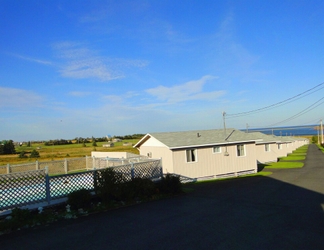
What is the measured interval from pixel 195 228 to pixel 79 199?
4.46m

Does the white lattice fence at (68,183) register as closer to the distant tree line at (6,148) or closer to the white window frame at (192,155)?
the white window frame at (192,155)

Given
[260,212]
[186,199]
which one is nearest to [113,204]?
[186,199]

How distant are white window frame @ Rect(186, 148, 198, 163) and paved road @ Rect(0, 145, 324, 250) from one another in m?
7.32

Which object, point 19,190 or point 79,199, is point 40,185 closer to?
point 19,190

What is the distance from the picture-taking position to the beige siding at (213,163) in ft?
58.2

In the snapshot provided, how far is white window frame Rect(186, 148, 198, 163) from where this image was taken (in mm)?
18056

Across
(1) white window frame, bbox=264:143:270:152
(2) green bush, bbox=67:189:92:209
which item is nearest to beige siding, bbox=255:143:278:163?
(1) white window frame, bbox=264:143:270:152

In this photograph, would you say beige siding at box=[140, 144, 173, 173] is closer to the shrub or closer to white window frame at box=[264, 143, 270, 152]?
the shrub

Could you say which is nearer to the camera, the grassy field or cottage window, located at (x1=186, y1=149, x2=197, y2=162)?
cottage window, located at (x1=186, y1=149, x2=197, y2=162)

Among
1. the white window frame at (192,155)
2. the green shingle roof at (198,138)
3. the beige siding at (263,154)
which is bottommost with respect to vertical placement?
the beige siding at (263,154)

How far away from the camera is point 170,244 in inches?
239

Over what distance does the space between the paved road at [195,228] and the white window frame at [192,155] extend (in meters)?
7.32

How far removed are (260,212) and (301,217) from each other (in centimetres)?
120

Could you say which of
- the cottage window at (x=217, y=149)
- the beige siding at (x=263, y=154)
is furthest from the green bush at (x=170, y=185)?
the beige siding at (x=263, y=154)
